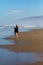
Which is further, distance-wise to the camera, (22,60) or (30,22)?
(30,22)

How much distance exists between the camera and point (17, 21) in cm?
1035

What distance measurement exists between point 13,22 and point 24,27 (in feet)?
8.47

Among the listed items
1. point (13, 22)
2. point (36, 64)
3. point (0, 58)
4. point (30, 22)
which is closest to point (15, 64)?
point (36, 64)

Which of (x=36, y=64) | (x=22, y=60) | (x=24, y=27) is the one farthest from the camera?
(x=24, y=27)

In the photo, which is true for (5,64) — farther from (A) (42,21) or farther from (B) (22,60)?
(A) (42,21)

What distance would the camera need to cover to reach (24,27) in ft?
41.5

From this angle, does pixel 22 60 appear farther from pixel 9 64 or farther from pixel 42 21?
pixel 42 21

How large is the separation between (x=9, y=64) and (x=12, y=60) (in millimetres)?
324

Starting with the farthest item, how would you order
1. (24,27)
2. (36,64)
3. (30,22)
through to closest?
1. (24,27)
2. (30,22)
3. (36,64)

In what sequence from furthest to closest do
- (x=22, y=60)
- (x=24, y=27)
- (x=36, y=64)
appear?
(x=24, y=27)
(x=22, y=60)
(x=36, y=64)

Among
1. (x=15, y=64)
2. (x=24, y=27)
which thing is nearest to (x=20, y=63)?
(x=15, y=64)

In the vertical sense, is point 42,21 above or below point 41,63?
above

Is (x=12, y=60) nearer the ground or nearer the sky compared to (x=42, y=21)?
nearer the ground

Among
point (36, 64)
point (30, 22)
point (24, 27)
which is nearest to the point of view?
point (36, 64)
